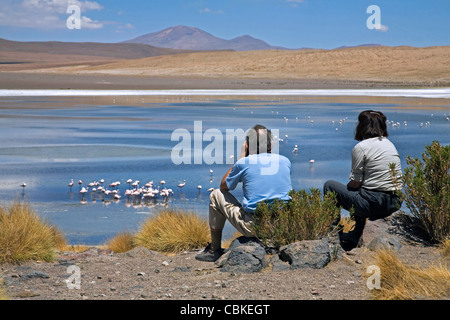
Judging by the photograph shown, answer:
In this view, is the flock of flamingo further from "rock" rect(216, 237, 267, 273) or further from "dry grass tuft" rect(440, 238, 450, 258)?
"dry grass tuft" rect(440, 238, 450, 258)

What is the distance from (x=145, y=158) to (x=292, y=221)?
24.1 ft

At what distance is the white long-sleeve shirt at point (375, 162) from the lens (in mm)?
5902

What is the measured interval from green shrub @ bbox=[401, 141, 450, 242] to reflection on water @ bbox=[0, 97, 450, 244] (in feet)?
8.65

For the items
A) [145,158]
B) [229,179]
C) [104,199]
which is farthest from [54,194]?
[229,179]

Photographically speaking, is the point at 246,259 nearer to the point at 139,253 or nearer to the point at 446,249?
the point at 139,253

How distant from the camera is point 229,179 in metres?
5.66

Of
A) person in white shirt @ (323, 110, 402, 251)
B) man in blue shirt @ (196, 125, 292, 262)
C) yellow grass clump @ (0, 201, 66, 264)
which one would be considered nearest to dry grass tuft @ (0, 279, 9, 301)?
yellow grass clump @ (0, 201, 66, 264)

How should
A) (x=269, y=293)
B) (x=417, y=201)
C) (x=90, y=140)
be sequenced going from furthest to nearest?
(x=90, y=140)
(x=417, y=201)
(x=269, y=293)

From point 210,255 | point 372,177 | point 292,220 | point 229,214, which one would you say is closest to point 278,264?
point 292,220

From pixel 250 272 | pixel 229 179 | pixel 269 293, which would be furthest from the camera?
pixel 229 179

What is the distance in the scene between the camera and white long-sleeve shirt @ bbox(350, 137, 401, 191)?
5.90m

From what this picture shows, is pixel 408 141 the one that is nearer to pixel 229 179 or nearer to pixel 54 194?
pixel 54 194

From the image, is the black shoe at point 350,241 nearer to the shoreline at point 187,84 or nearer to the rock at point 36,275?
the rock at point 36,275

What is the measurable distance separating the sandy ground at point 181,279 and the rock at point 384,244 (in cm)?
6
